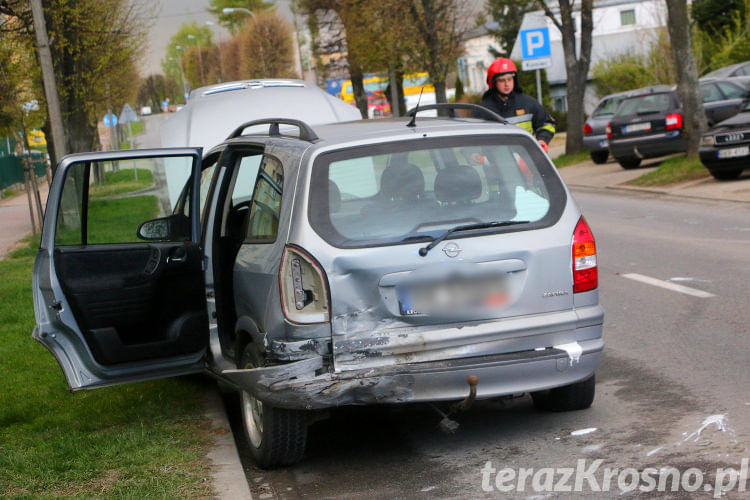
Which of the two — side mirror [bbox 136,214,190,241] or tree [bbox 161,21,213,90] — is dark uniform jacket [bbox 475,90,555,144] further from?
tree [bbox 161,21,213,90]

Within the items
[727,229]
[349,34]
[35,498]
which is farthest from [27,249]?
[349,34]

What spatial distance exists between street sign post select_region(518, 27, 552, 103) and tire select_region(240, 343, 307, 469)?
1019 inches

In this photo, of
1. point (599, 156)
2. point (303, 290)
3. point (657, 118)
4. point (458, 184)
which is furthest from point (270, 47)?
point (303, 290)

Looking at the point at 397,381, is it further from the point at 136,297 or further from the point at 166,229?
the point at 166,229

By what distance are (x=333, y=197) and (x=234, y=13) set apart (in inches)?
4933

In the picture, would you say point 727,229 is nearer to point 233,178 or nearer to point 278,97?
point 278,97

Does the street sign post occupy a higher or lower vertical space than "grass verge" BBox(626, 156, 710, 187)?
higher

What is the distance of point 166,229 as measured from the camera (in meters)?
6.40

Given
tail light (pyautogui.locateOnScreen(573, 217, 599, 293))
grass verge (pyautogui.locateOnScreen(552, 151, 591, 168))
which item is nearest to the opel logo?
tail light (pyautogui.locateOnScreen(573, 217, 599, 293))

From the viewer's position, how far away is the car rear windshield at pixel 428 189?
16.6 ft

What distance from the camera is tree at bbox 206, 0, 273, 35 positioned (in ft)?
390

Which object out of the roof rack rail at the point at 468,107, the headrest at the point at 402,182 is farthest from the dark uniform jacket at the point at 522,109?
the headrest at the point at 402,182

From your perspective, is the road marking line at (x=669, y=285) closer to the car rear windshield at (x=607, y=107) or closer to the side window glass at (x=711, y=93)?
the side window glass at (x=711, y=93)

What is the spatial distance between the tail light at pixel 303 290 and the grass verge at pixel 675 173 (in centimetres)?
1598
